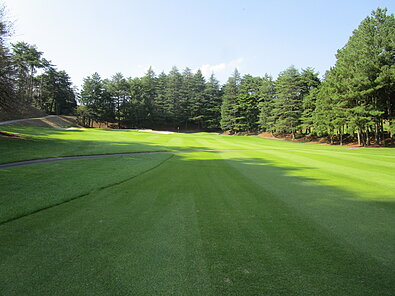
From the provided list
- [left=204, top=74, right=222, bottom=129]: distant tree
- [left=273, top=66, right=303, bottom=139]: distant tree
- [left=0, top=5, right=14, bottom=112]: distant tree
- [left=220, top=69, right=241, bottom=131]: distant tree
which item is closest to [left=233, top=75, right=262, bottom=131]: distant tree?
→ [left=220, top=69, right=241, bottom=131]: distant tree

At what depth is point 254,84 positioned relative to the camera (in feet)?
188

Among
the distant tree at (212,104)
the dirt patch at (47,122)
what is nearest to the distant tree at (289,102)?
the distant tree at (212,104)

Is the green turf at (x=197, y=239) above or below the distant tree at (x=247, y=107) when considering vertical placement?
below

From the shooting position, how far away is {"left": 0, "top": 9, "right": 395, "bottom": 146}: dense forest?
25625mm

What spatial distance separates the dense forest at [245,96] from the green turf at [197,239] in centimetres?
1572

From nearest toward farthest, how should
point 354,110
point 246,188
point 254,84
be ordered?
point 246,188 < point 354,110 < point 254,84

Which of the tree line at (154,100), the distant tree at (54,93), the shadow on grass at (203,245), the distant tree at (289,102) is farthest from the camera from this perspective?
the distant tree at (54,93)

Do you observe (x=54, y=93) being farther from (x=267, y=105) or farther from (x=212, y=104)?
(x=267, y=105)

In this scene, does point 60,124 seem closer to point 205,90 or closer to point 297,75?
point 205,90

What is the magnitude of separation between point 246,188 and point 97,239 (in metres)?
4.43

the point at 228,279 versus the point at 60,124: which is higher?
the point at 60,124

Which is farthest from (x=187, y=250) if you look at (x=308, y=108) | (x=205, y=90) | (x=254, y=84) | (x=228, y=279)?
(x=205, y=90)

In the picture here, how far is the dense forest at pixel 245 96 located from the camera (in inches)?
1009

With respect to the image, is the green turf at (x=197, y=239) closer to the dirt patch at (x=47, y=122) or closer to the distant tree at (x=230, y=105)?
the dirt patch at (x=47, y=122)
